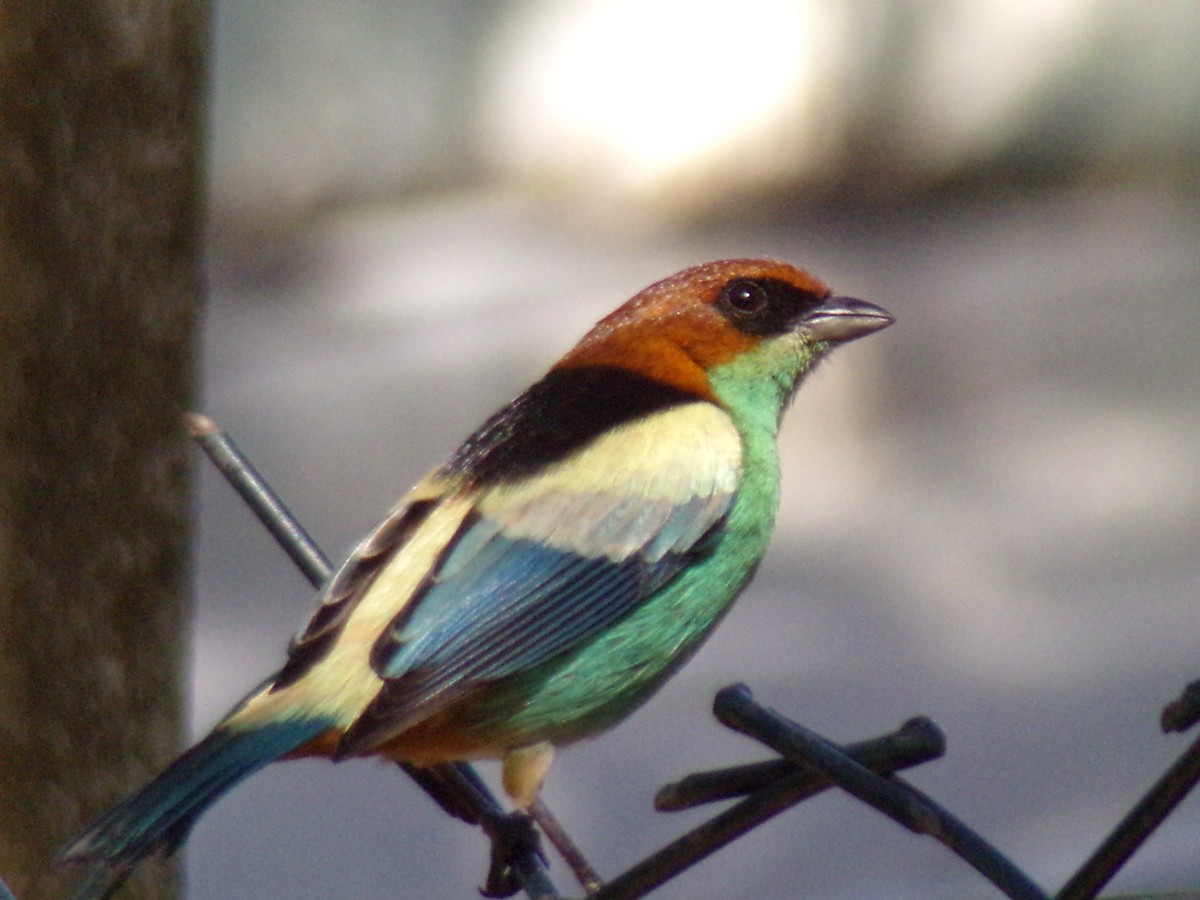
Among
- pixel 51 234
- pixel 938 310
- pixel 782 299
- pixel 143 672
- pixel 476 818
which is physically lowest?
pixel 938 310

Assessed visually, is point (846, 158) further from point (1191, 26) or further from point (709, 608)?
point (709, 608)

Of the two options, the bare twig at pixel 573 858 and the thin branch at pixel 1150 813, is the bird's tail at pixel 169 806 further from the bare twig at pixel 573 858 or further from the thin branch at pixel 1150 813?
the thin branch at pixel 1150 813

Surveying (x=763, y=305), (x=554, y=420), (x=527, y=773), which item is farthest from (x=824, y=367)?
(x=527, y=773)

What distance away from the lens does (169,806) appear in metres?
2.09

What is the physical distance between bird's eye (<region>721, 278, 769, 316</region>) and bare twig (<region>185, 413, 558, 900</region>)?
803 mm

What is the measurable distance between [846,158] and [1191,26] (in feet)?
5.33

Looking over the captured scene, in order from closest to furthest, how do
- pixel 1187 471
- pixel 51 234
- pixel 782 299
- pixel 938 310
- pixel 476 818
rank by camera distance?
pixel 51 234
pixel 476 818
pixel 782 299
pixel 1187 471
pixel 938 310

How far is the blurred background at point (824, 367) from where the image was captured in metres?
5.26

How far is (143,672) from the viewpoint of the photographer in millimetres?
2543

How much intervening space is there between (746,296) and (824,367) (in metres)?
1.99

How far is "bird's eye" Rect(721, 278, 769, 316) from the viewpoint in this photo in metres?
3.03

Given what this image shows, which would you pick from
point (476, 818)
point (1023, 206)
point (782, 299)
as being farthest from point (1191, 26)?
point (476, 818)

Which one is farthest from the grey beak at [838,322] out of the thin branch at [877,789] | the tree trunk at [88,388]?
the thin branch at [877,789]

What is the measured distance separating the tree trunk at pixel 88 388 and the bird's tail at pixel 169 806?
256 mm
